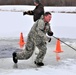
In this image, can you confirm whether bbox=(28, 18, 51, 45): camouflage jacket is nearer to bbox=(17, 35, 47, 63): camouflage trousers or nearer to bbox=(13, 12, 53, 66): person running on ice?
bbox=(13, 12, 53, 66): person running on ice

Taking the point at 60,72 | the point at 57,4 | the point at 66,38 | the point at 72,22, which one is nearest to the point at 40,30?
the point at 60,72

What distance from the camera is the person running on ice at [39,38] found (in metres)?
8.02

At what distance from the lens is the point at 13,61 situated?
8750 millimetres

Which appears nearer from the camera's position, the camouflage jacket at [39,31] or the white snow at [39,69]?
the white snow at [39,69]

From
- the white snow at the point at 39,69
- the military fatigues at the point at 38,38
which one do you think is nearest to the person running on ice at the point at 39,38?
the military fatigues at the point at 38,38

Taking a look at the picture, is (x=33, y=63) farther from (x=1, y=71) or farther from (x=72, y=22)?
(x=72, y=22)

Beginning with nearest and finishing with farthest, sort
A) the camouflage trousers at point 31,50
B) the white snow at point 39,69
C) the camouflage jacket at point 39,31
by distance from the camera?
the white snow at point 39,69 → the camouflage jacket at point 39,31 → the camouflage trousers at point 31,50

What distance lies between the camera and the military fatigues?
8.02m

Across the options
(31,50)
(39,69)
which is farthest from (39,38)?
(39,69)

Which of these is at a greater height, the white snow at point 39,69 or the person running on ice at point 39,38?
the person running on ice at point 39,38

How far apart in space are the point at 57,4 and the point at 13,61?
19.9 meters

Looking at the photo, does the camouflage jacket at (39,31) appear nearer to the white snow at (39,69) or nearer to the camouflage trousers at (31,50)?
the camouflage trousers at (31,50)

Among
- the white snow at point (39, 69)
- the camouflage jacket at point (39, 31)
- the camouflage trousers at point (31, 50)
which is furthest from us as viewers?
the camouflage trousers at point (31, 50)

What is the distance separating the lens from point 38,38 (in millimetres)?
8188
